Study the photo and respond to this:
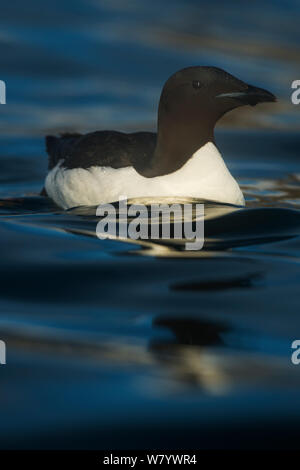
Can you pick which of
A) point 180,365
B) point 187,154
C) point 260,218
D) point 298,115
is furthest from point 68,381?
point 298,115

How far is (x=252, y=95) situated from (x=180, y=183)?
0.69 m

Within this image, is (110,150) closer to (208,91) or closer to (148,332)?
(208,91)

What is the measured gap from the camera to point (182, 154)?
6223mm

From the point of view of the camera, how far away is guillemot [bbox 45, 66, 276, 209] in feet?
20.0

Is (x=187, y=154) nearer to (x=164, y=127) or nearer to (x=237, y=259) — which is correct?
(x=164, y=127)

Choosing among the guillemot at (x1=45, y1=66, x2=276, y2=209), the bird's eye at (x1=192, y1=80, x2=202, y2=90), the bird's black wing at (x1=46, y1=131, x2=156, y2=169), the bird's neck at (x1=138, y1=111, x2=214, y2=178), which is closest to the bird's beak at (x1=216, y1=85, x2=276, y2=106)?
the guillemot at (x1=45, y1=66, x2=276, y2=209)

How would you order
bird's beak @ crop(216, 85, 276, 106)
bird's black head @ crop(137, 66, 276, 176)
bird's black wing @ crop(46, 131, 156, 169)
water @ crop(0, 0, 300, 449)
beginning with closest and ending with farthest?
water @ crop(0, 0, 300, 449) < bird's beak @ crop(216, 85, 276, 106) < bird's black head @ crop(137, 66, 276, 176) < bird's black wing @ crop(46, 131, 156, 169)

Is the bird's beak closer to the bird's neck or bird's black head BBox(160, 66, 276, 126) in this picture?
bird's black head BBox(160, 66, 276, 126)

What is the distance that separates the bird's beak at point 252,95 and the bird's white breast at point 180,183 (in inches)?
14.3

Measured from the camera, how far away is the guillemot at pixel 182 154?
20.0 feet

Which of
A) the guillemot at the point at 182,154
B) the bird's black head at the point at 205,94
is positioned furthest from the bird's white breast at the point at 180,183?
the bird's black head at the point at 205,94

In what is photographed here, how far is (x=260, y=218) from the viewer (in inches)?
224

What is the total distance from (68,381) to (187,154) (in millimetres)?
3204

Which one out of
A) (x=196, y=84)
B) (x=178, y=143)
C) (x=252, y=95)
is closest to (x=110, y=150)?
(x=178, y=143)
